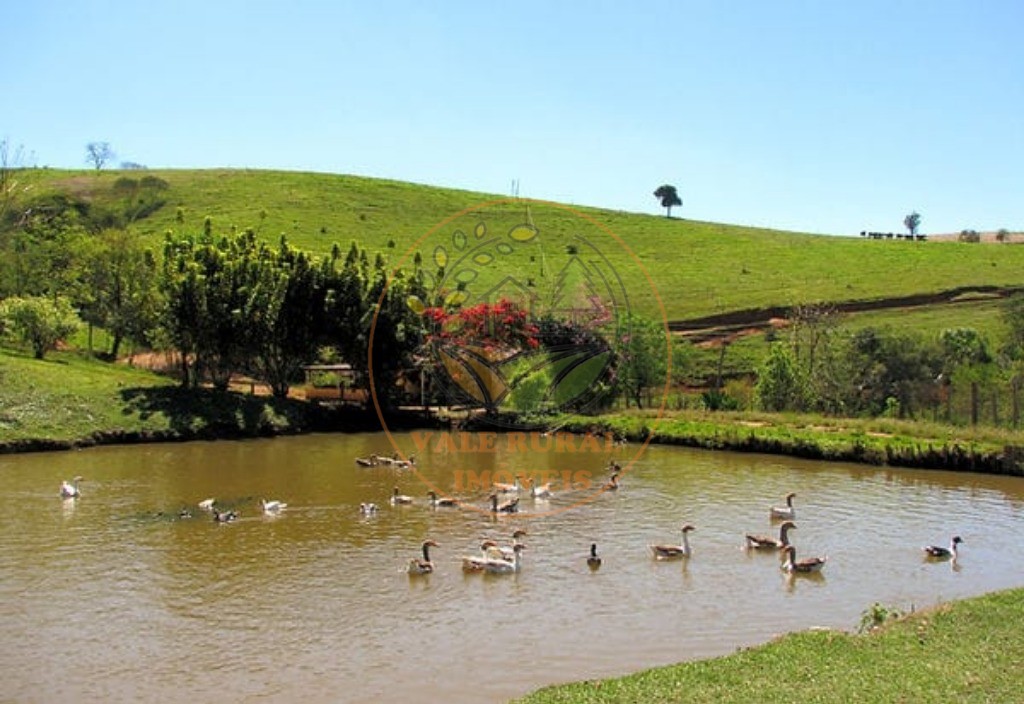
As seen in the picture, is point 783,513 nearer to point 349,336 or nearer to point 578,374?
point 578,374

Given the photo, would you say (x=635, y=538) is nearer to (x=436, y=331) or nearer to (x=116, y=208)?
(x=436, y=331)

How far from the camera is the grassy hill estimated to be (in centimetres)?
7281

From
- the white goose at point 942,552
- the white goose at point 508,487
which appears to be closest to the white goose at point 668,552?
the white goose at point 942,552

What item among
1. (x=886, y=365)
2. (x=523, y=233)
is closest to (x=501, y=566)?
(x=886, y=365)

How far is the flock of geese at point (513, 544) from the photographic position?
60.6 ft

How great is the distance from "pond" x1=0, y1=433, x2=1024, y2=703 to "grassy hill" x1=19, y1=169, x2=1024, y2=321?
38625 mm

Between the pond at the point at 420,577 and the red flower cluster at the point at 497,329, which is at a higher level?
the red flower cluster at the point at 497,329

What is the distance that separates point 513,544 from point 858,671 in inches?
394

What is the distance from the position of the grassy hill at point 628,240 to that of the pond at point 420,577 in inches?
1521

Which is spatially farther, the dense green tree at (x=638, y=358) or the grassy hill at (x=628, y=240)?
the grassy hill at (x=628, y=240)

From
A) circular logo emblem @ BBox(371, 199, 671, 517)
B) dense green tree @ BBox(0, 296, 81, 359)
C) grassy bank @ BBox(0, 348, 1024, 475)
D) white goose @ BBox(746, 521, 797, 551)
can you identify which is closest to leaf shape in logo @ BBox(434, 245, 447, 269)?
circular logo emblem @ BBox(371, 199, 671, 517)

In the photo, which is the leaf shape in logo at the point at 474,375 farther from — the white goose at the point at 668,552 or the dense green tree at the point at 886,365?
the white goose at the point at 668,552

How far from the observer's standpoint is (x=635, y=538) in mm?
21469

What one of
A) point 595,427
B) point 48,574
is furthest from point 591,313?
point 48,574
